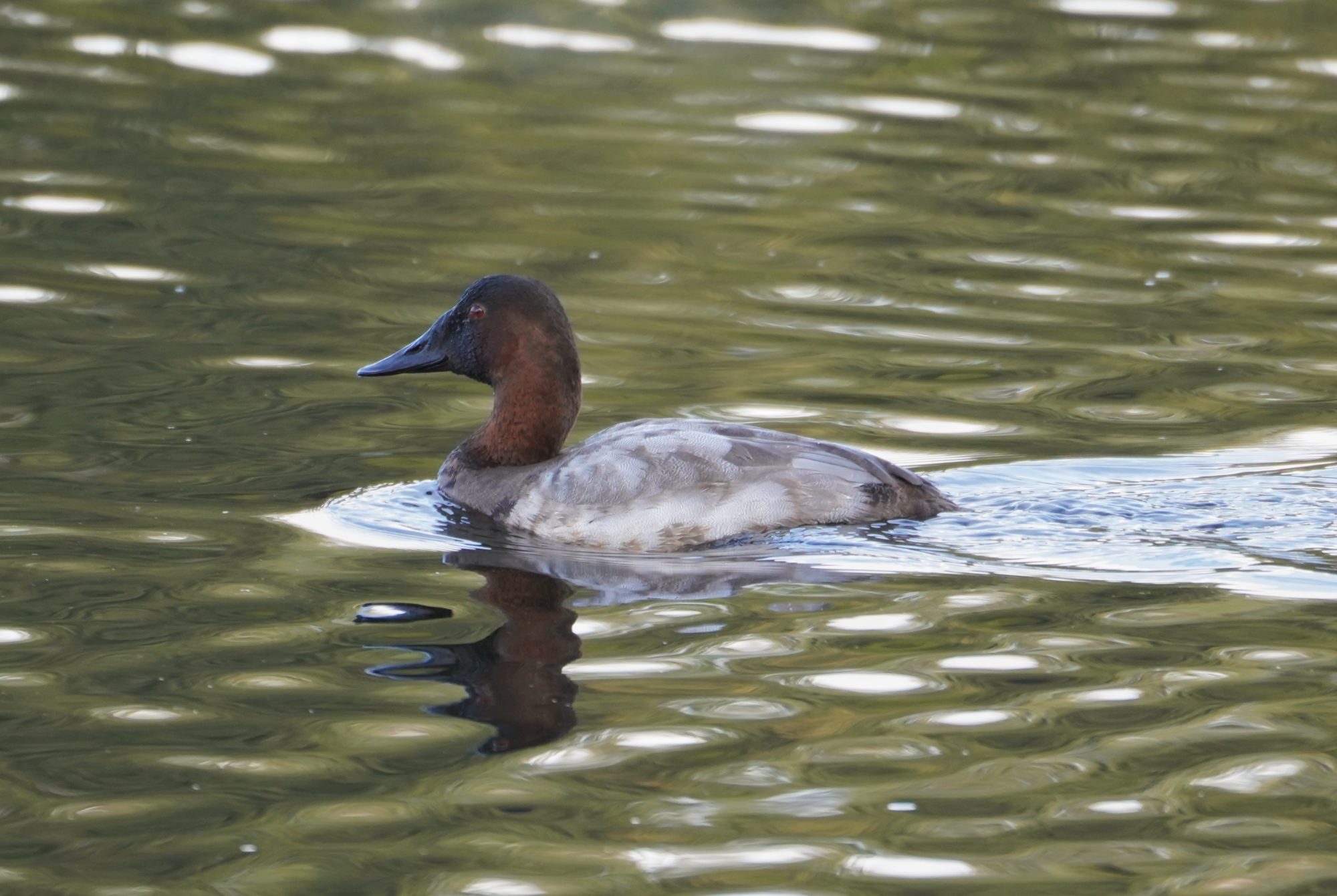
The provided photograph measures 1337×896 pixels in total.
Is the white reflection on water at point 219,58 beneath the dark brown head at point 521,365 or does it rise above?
above

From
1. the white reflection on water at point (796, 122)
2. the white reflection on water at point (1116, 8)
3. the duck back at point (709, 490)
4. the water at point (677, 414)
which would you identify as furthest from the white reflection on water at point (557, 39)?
the duck back at point (709, 490)

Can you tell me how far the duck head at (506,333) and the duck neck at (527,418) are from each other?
0.09 ft

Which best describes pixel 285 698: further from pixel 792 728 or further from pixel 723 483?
pixel 723 483

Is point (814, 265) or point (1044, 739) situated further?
point (814, 265)

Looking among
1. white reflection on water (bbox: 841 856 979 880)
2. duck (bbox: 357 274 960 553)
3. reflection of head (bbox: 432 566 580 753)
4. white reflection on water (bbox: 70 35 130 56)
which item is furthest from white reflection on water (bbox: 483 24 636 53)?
white reflection on water (bbox: 841 856 979 880)

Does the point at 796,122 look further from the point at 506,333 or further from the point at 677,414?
the point at 506,333

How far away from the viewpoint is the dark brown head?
8250 mm

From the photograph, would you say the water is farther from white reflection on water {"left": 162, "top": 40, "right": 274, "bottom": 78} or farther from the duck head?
the duck head

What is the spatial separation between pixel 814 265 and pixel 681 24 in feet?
21.0

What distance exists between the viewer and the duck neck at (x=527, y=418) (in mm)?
8250

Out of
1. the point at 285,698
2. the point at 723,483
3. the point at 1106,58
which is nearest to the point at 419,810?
the point at 285,698

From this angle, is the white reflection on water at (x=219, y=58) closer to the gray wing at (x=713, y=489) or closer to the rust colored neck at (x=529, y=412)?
the rust colored neck at (x=529, y=412)

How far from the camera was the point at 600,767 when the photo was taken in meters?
5.30

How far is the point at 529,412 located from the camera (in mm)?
8258
